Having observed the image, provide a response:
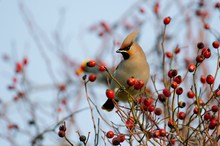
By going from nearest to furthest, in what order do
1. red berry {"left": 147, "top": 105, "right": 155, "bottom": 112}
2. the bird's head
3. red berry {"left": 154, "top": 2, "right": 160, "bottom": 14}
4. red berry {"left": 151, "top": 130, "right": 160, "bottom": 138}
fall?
red berry {"left": 151, "top": 130, "right": 160, "bottom": 138}
red berry {"left": 147, "top": 105, "right": 155, "bottom": 112}
the bird's head
red berry {"left": 154, "top": 2, "right": 160, "bottom": 14}

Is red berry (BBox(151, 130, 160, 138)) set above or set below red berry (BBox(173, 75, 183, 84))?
below

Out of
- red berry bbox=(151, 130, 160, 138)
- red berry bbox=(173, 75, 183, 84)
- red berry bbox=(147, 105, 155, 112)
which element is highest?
red berry bbox=(173, 75, 183, 84)

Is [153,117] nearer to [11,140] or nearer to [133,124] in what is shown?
[133,124]

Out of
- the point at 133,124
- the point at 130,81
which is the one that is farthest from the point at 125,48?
the point at 133,124

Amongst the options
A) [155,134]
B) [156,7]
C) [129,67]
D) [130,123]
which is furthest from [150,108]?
[156,7]

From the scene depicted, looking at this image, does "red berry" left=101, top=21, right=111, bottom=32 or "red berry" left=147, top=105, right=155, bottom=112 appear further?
"red berry" left=101, top=21, right=111, bottom=32

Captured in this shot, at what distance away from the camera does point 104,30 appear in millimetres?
6652

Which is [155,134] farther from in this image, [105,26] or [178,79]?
[105,26]

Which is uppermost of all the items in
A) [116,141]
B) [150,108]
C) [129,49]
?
[129,49]

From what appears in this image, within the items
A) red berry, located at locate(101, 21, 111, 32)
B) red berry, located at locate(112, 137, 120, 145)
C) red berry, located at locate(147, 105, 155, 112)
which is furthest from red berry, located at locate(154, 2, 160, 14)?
red berry, located at locate(112, 137, 120, 145)

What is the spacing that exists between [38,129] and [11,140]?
11.3 inches

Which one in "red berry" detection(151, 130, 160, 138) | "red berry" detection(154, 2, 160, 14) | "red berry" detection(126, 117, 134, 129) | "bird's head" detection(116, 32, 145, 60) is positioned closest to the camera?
"red berry" detection(151, 130, 160, 138)

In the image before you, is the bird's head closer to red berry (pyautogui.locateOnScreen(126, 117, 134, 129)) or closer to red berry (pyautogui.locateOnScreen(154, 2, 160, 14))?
red berry (pyautogui.locateOnScreen(126, 117, 134, 129))

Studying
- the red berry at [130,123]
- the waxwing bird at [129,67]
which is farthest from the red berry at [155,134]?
the waxwing bird at [129,67]
